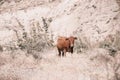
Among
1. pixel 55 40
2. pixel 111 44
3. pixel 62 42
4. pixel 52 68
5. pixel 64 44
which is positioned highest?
pixel 52 68

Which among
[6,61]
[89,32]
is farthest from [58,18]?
[6,61]

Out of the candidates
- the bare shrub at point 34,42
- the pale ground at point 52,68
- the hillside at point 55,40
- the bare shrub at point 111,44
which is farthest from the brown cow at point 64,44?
the pale ground at point 52,68

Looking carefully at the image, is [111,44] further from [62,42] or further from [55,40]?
[55,40]

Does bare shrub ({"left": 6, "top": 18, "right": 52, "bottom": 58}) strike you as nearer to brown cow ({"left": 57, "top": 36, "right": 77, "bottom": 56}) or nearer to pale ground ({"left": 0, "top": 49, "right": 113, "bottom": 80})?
brown cow ({"left": 57, "top": 36, "right": 77, "bottom": 56})

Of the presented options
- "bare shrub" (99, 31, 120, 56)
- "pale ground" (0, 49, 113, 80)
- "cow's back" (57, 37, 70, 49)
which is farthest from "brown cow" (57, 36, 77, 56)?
"pale ground" (0, 49, 113, 80)

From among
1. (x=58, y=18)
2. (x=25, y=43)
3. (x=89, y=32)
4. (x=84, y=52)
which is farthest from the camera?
(x=58, y=18)

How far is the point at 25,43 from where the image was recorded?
1800 centimetres

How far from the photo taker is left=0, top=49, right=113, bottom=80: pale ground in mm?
11976

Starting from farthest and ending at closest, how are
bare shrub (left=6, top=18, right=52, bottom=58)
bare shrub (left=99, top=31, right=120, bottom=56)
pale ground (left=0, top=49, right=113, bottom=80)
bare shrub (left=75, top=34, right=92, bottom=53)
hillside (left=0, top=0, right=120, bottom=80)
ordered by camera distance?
bare shrub (left=6, top=18, right=52, bottom=58), bare shrub (left=75, top=34, right=92, bottom=53), bare shrub (left=99, top=31, right=120, bottom=56), hillside (left=0, top=0, right=120, bottom=80), pale ground (left=0, top=49, right=113, bottom=80)

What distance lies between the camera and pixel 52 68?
44.1 ft

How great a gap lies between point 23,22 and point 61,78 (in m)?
13.3

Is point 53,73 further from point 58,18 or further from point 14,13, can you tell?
point 14,13

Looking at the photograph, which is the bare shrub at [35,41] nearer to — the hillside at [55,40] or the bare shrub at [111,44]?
→ the hillside at [55,40]

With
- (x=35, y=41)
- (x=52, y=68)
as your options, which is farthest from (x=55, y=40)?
(x=52, y=68)
